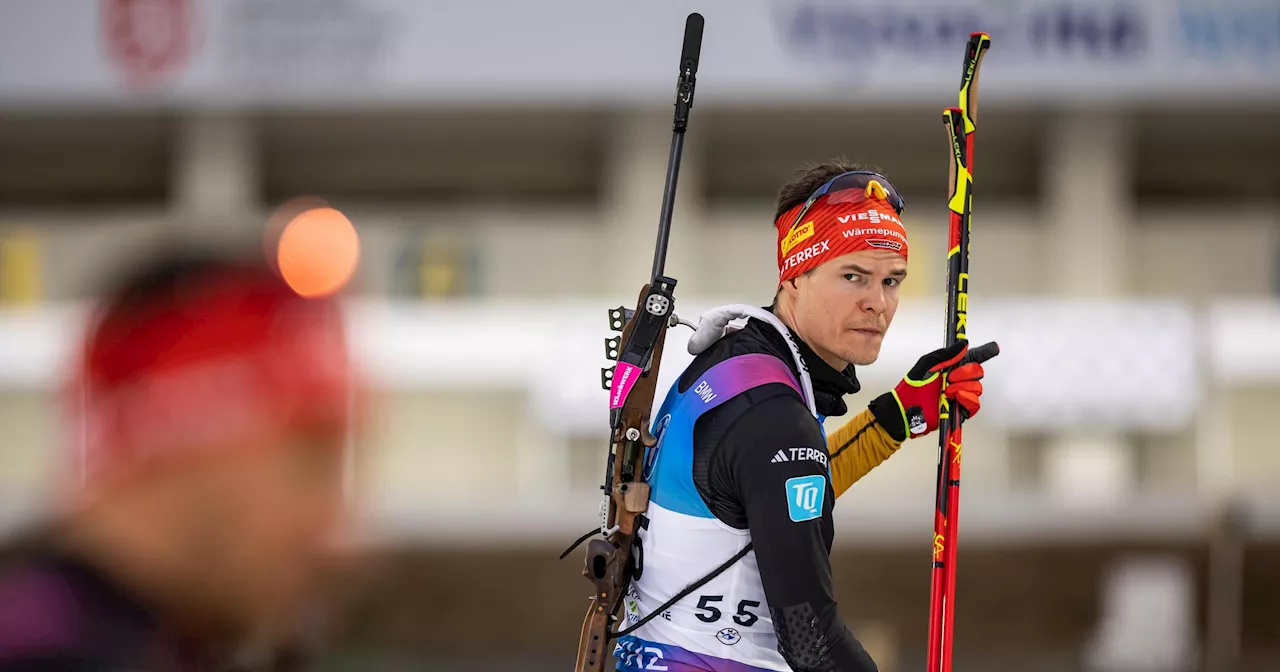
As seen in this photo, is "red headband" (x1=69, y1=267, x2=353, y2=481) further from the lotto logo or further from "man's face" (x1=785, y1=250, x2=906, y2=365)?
"man's face" (x1=785, y1=250, x2=906, y2=365)

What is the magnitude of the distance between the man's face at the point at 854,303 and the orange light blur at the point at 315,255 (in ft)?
5.94

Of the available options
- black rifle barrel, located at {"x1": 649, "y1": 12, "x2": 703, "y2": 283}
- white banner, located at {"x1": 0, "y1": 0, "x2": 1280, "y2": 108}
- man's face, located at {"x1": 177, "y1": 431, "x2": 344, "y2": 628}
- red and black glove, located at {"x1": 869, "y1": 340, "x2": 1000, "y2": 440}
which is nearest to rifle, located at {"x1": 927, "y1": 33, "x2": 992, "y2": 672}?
red and black glove, located at {"x1": 869, "y1": 340, "x2": 1000, "y2": 440}

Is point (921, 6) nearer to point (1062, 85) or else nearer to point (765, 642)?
point (1062, 85)

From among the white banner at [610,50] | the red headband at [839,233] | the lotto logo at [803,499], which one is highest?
the white banner at [610,50]

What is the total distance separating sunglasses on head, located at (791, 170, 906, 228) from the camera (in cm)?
288

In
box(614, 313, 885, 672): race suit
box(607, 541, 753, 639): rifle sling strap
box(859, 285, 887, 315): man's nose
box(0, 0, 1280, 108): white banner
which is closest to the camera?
box(614, 313, 885, 672): race suit

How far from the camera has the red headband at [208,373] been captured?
112cm

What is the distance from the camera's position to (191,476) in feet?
3.69

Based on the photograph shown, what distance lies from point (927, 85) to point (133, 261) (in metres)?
13.5

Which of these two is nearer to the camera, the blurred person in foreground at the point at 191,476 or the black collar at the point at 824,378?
the blurred person in foreground at the point at 191,476

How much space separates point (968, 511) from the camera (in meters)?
12.3

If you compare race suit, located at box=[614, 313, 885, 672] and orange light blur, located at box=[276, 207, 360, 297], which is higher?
orange light blur, located at box=[276, 207, 360, 297]

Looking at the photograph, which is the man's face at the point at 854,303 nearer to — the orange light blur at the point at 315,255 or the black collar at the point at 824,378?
the black collar at the point at 824,378

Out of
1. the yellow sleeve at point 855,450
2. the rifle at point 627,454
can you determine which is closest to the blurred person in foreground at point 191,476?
the rifle at point 627,454
